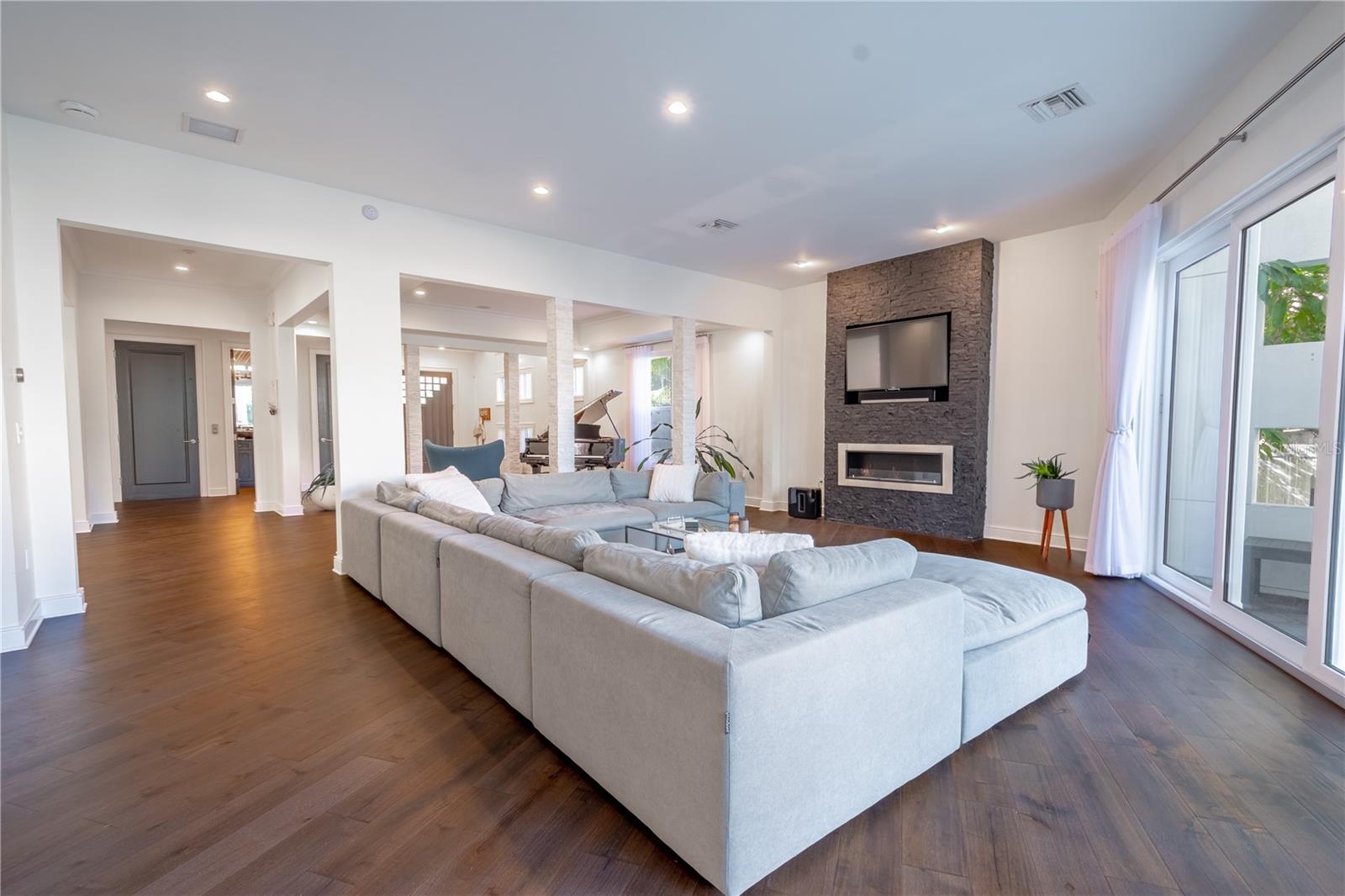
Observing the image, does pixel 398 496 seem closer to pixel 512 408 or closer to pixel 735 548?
pixel 735 548

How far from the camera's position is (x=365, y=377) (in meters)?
4.40

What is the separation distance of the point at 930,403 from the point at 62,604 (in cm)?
689

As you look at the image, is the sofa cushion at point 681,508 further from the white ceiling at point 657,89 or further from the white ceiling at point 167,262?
the white ceiling at point 167,262

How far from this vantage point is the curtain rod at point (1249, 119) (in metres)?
2.28

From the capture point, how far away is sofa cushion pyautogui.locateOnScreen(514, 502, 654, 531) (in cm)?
444

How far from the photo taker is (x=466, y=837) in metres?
1.60

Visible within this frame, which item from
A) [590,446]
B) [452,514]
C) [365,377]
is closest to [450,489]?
[452,514]

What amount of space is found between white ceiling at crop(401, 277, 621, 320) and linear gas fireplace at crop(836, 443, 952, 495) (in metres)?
3.38

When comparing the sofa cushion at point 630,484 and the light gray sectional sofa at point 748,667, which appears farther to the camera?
the sofa cushion at point 630,484

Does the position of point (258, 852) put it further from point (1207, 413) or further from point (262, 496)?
point (262, 496)

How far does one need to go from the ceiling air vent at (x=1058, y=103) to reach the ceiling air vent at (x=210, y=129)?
448 centimetres

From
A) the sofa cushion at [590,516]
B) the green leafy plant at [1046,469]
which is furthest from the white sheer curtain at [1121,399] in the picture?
the sofa cushion at [590,516]

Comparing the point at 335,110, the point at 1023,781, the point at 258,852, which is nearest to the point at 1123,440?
the point at 1023,781

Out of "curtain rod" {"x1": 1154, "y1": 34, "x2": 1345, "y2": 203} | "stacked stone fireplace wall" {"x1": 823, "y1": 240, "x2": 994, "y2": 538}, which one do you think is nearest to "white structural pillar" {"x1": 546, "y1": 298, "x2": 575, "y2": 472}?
"stacked stone fireplace wall" {"x1": 823, "y1": 240, "x2": 994, "y2": 538}
